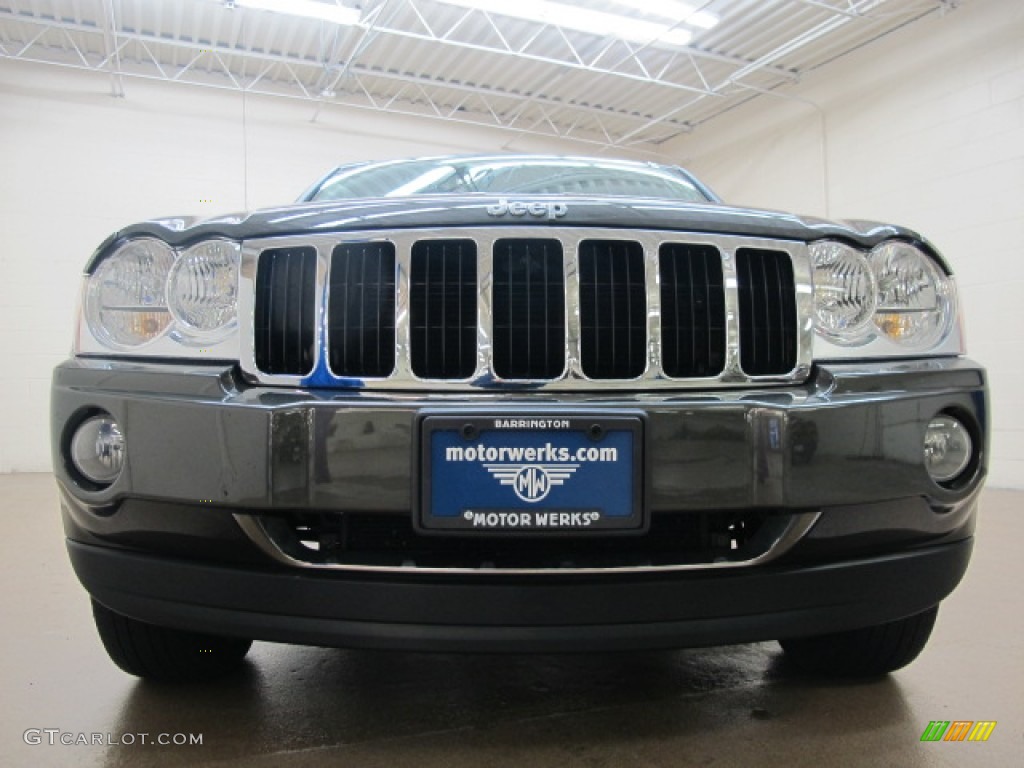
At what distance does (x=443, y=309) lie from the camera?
4.75 ft

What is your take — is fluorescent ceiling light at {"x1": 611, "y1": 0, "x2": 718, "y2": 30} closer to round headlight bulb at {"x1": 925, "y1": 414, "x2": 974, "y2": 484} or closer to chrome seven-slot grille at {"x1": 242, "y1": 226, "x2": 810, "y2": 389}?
chrome seven-slot grille at {"x1": 242, "y1": 226, "x2": 810, "y2": 389}

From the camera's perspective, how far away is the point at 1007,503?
5395 millimetres

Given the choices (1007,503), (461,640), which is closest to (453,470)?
(461,640)

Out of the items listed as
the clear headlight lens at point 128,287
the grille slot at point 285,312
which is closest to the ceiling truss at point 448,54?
the clear headlight lens at point 128,287

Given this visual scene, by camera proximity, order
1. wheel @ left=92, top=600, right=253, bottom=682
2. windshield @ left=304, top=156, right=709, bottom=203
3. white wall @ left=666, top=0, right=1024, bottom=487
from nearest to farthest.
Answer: wheel @ left=92, top=600, right=253, bottom=682 < windshield @ left=304, top=156, right=709, bottom=203 < white wall @ left=666, top=0, right=1024, bottom=487

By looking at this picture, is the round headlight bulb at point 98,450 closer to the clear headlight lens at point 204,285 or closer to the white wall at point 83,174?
the clear headlight lens at point 204,285

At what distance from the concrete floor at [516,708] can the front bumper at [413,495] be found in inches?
11.0

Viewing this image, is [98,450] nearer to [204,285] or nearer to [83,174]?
[204,285]


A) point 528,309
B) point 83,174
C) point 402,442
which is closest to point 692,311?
point 528,309

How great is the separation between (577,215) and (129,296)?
91cm

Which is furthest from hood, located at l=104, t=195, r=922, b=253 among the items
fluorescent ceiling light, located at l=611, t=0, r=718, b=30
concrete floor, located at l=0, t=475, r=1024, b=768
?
fluorescent ceiling light, located at l=611, t=0, r=718, b=30

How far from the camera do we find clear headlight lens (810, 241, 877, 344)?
1548 millimetres

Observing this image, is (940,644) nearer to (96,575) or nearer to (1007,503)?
(96,575)

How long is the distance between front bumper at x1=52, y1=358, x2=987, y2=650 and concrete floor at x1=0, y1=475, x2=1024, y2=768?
0.28m
